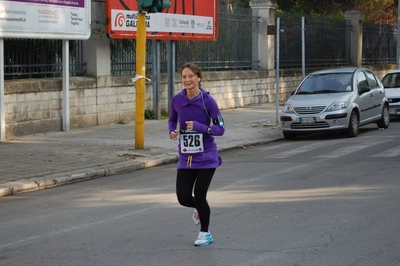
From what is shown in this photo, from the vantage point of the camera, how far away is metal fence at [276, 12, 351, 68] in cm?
2879

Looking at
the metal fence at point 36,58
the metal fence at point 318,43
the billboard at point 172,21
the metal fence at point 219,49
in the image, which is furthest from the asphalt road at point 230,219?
the metal fence at point 318,43

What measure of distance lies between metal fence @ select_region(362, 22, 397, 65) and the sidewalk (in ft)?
60.5

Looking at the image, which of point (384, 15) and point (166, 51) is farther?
point (384, 15)

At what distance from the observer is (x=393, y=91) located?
21969mm

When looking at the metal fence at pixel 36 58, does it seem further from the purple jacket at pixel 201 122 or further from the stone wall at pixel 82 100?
the purple jacket at pixel 201 122

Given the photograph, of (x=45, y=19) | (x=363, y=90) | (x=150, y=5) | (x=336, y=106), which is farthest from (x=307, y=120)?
(x=45, y=19)

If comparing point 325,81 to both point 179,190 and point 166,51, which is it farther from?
point 179,190

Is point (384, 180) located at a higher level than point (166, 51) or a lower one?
lower

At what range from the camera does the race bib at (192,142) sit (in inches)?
273

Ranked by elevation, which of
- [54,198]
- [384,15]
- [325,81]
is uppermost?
[384,15]

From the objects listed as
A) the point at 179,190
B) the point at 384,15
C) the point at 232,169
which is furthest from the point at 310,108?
the point at 384,15

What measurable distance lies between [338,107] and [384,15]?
1151 inches

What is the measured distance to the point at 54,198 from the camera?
395 inches

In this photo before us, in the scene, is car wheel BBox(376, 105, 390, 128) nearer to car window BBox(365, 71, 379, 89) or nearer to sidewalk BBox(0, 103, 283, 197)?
car window BBox(365, 71, 379, 89)
